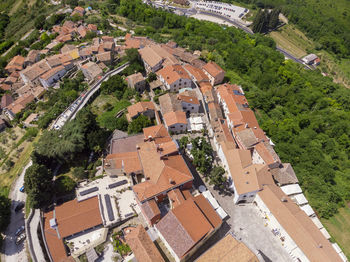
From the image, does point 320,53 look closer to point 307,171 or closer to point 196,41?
point 196,41

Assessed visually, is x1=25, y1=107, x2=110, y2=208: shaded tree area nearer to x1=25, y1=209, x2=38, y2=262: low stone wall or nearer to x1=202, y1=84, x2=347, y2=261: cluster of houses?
x1=25, y1=209, x2=38, y2=262: low stone wall

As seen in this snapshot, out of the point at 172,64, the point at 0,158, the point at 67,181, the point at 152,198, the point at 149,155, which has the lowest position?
the point at 0,158

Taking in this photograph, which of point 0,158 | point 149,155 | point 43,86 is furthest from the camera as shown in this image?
point 43,86

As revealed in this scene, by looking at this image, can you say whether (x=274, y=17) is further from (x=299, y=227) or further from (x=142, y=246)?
(x=142, y=246)

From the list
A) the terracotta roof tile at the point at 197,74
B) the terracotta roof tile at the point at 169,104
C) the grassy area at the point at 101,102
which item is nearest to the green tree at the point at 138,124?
the terracotta roof tile at the point at 169,104

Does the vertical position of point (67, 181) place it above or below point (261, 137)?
below

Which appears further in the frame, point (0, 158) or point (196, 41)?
point (196, 41)

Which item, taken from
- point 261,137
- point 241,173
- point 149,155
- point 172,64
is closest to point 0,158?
point 149,155

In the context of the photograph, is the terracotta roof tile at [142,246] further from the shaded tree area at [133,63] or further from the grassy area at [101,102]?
the shaded tree area at [133,63]
